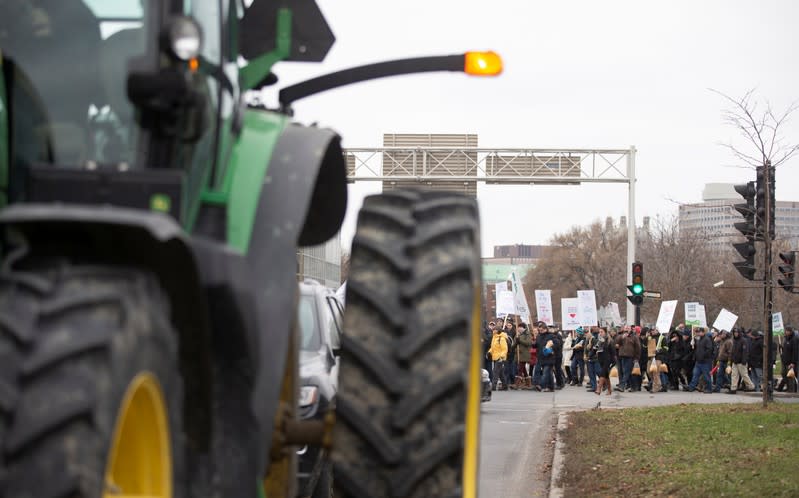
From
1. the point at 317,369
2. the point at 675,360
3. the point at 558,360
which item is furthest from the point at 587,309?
the point at 317,369

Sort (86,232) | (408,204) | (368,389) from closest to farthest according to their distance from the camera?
(86,232), (368,389), (408,204)

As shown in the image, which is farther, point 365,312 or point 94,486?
point 365,312

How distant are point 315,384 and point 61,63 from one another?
597 cm

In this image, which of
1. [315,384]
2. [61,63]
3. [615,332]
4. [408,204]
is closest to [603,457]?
[315,384]

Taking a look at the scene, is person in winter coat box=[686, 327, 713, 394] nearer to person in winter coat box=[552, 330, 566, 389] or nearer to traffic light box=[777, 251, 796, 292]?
person in winter coat box=[552, 330, 566, 389]

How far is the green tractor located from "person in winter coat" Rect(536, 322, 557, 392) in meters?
28.8

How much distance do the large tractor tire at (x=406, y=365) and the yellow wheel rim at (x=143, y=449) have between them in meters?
0.93

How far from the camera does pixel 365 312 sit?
3.99 metres

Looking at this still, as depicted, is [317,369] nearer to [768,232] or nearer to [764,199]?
[768,232]

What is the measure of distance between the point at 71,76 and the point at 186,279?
35.4 inches

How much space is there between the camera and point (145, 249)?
9.53 ft

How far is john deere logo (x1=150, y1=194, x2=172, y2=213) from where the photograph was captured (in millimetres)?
3297

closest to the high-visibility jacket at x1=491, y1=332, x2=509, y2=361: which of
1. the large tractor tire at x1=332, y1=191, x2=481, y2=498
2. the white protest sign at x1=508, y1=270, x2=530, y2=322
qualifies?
the white protest sign at x1=508, y1=270, x2=530, y2=322

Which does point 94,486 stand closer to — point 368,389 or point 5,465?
point 5,465
